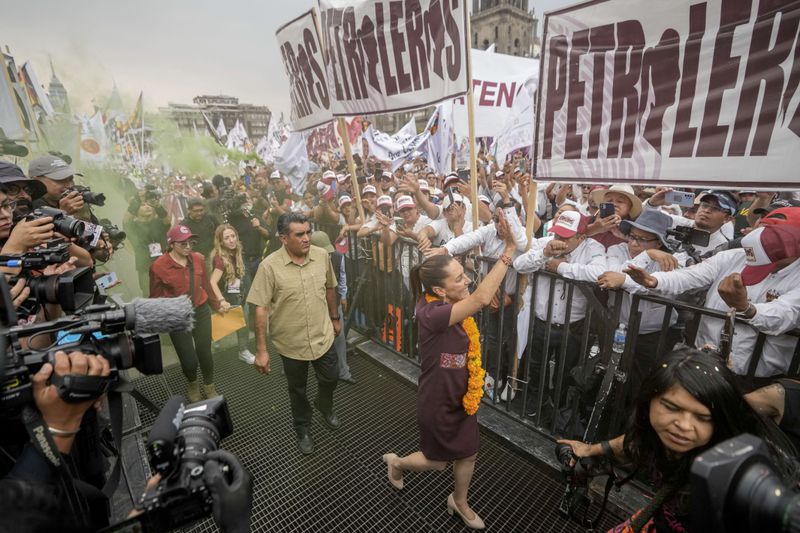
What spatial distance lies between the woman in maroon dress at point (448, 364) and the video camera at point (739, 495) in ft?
5.39

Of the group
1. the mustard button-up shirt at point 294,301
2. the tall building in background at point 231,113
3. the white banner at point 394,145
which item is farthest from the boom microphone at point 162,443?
the tall building in background at point 231,113

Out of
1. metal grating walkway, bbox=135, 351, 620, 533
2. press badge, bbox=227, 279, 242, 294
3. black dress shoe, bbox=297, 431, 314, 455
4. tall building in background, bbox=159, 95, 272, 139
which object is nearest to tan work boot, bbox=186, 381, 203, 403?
metal grating walkway, bbox=135, 351, 620, 533

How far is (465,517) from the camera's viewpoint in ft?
9.18

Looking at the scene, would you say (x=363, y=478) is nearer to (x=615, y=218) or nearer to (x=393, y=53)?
(x=615, y=218)

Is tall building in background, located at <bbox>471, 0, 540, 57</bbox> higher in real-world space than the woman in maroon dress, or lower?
higher

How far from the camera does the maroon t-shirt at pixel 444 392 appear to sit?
102 inches

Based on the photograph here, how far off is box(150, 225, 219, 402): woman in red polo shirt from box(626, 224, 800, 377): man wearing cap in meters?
4.15

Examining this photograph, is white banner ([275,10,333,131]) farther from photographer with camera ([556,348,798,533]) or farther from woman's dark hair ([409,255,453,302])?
photographer with camera ([556,348,798,533])

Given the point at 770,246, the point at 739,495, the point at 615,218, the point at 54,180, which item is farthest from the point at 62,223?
the point at 770,246

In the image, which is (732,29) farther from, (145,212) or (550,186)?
(145,212)

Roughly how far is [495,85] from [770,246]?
217 inches

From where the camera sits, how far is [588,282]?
3.03 metres

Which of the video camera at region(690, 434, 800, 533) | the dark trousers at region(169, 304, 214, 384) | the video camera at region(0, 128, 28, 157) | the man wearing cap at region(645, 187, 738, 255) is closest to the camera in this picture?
the video camera at region(690, 434, 800, 533)

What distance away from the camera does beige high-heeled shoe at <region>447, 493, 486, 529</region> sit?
277 centimetres
